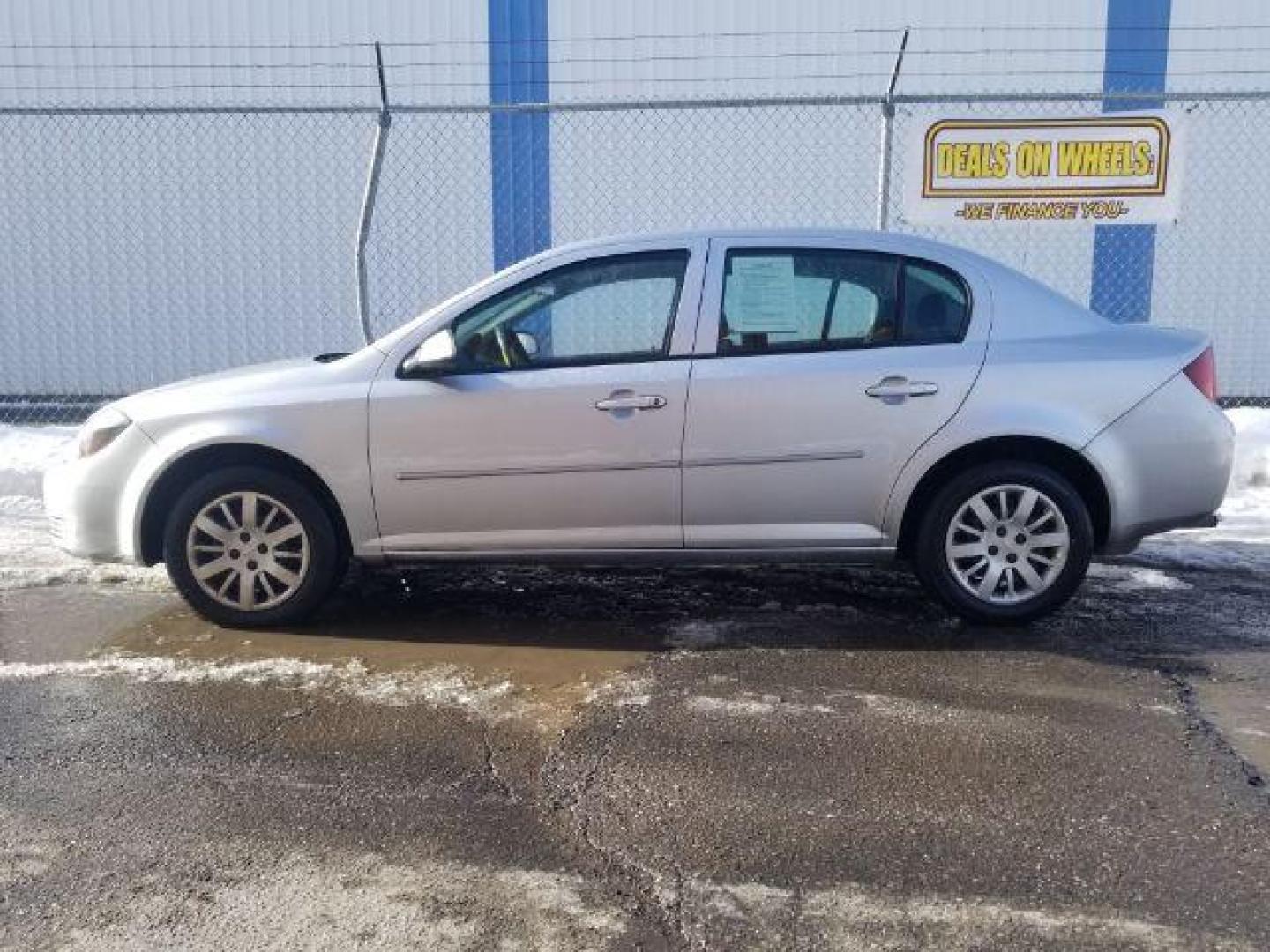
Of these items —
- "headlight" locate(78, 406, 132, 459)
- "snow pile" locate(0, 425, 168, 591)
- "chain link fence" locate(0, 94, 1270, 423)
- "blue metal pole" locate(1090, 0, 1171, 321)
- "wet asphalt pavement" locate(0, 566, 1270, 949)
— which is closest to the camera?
"wet asphalt pavement" locate(0, 566, 1270, 949)

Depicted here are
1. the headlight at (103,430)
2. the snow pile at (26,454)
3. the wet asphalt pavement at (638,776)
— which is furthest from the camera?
the snow pile at (26,454)

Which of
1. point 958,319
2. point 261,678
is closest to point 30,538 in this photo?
point 261,678

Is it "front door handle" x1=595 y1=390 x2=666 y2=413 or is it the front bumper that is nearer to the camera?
"front door handle" x1=595 y1=390 x2=666 y2=413

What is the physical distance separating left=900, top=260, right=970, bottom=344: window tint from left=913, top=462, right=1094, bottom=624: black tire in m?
0.59

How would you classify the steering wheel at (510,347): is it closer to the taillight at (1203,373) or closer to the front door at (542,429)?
the front door at (542,429)

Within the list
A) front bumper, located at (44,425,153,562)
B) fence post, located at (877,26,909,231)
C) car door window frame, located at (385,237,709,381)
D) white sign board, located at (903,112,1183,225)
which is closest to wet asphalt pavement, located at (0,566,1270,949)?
front bumper, located at (44,425,153,562)

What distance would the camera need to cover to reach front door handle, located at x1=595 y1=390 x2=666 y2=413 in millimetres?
4598

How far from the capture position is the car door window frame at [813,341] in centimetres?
466

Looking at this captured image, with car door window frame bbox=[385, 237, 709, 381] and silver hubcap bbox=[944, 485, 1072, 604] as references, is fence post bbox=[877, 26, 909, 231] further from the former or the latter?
silver hubcap bbox=[944, 485, 1072, 604]

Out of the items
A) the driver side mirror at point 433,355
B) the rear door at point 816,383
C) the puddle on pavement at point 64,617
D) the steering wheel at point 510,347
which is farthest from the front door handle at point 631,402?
the puddle on pavement at point 64,617

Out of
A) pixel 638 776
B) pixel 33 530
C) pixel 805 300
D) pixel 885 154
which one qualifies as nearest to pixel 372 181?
pixel 33 530

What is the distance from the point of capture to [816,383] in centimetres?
459

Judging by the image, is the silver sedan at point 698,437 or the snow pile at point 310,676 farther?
the silver sedan at point 698,437

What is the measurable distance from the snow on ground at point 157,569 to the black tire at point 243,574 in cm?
72
